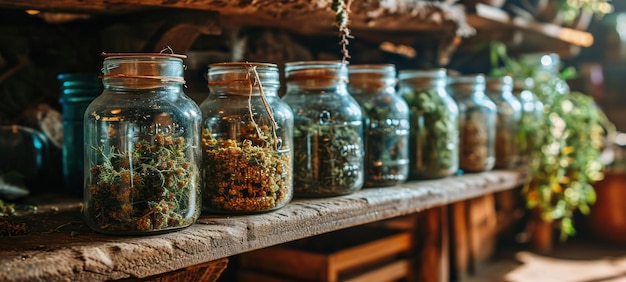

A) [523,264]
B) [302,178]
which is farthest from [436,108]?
[523,264]

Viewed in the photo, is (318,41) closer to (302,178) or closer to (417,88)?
(417,88)

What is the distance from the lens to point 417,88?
1725 millimetres

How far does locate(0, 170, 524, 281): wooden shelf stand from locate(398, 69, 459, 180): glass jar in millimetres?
232

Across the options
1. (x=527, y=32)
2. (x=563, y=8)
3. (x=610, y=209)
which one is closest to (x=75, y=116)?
(x=527, y=32)

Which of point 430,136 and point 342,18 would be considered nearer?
point 342,18

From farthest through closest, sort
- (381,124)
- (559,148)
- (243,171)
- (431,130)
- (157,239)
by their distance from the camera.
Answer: (559,148) < (431,130) < (381,124) < (243,171) < (157,239)

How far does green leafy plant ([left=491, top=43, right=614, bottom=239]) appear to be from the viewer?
→ 2.15 m

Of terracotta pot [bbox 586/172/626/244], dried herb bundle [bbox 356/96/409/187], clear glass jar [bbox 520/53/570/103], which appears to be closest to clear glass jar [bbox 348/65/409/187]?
dried herb bundle [bbox 356/96/409/187]

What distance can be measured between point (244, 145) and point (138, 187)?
0.23m

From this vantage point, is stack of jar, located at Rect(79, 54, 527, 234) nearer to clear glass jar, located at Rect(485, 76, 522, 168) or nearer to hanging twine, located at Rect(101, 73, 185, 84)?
hanging twine, located at Rect(101, 73, 185, 84)

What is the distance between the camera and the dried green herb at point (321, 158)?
130cm

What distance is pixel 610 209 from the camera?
120 inches

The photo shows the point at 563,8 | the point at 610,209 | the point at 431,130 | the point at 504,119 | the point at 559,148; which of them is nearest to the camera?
the point at 431,130

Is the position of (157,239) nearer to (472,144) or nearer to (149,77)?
(149,77)
